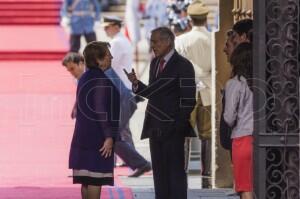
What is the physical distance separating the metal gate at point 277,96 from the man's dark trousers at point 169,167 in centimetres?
203

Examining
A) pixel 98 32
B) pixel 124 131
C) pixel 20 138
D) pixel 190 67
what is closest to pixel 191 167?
pixel 124 131

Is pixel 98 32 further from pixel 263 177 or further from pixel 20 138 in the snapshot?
pixel 263 177

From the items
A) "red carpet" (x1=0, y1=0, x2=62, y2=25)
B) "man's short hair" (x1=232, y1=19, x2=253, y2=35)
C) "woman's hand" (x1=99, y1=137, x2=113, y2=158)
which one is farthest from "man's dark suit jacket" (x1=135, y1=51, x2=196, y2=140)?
"red carpet" (x1=0, y1=0, x2=62, y2=25)

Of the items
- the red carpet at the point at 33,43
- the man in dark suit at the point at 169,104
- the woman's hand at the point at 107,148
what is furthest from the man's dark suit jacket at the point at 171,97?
the red carpet at the point at 33,43

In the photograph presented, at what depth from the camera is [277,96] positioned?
387 inches

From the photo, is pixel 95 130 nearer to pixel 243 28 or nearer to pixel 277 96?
pixel 243 28

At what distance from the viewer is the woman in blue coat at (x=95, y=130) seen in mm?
11203

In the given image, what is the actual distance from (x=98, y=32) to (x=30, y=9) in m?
2.94

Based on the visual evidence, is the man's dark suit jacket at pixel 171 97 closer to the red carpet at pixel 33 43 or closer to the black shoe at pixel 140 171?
the black shoe at pixel 140 171

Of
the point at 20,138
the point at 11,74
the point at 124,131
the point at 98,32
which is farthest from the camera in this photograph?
the point at 98,32

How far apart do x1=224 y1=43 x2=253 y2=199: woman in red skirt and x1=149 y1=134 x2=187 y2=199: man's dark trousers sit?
1.39 meters

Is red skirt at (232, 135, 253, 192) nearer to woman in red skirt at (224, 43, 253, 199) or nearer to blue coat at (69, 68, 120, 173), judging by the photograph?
woman in red skirt at (224, 43, 253, 199)

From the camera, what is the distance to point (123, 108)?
15.8 metres

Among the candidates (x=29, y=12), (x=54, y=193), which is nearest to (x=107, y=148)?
(x=54, y=193)
